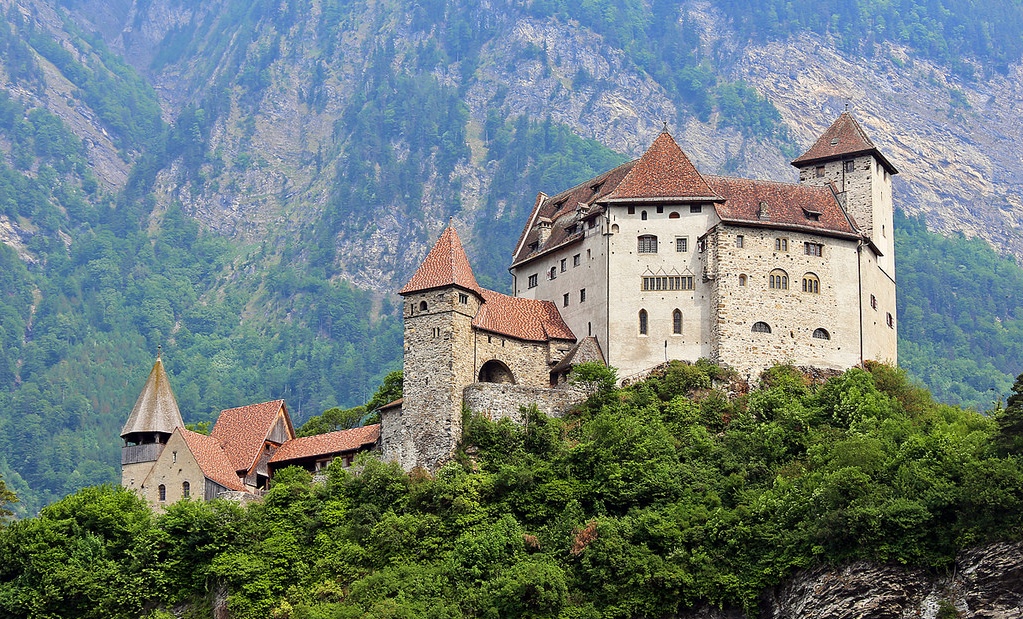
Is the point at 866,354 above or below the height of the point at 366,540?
above

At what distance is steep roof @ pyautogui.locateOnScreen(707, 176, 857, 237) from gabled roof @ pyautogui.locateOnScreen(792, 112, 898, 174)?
3.52m

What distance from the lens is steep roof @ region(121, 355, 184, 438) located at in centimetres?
8575

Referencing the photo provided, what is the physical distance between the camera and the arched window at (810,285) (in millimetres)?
90125

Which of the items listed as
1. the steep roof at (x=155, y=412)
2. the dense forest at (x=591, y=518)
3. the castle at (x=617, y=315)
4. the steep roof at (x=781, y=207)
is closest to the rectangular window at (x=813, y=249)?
the castle at (x=617, y=315)

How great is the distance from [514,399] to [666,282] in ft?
40.2

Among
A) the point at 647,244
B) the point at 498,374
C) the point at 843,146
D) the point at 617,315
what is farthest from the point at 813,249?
the point at 498,374

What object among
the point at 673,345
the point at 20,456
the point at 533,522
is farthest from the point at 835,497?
the point at 20,456

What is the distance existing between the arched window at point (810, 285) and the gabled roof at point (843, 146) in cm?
1020

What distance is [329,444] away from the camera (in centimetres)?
8631

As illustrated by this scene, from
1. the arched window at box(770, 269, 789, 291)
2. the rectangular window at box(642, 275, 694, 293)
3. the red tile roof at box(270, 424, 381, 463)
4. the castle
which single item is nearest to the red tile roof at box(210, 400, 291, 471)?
the castle

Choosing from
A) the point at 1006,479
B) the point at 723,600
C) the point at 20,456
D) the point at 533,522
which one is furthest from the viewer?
the point at 20,456

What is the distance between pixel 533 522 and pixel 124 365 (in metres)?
116

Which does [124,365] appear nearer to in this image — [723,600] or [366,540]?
[366,540]

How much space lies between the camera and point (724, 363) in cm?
8794
